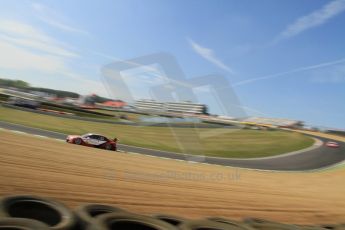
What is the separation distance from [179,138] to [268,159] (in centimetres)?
1089

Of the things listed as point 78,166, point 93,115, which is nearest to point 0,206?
point 78,166

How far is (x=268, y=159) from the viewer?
34.3m

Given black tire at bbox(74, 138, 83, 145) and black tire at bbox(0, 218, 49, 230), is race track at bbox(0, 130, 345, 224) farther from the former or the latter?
black tire at bbox(74, 138, 83, 145)

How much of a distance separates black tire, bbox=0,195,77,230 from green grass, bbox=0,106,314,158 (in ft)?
85.4

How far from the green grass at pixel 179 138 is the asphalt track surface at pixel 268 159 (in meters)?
2.29

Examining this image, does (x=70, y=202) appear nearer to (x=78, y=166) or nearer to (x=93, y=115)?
(x=78, y=166)

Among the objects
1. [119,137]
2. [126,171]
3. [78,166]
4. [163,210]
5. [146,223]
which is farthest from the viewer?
[119,137]

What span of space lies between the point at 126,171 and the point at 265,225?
6883 mm

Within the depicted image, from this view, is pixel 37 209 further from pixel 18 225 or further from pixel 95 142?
pixel 95 142

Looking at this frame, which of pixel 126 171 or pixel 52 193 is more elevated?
pixel 126 171

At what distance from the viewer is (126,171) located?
13.5 metres

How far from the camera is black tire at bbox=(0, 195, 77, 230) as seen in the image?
18.5ft

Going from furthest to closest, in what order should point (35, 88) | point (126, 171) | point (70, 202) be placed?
point (35, 88), point (126, 171), point (70, 202)

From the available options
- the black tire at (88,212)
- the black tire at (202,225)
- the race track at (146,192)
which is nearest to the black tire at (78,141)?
the race track at (146,192)
